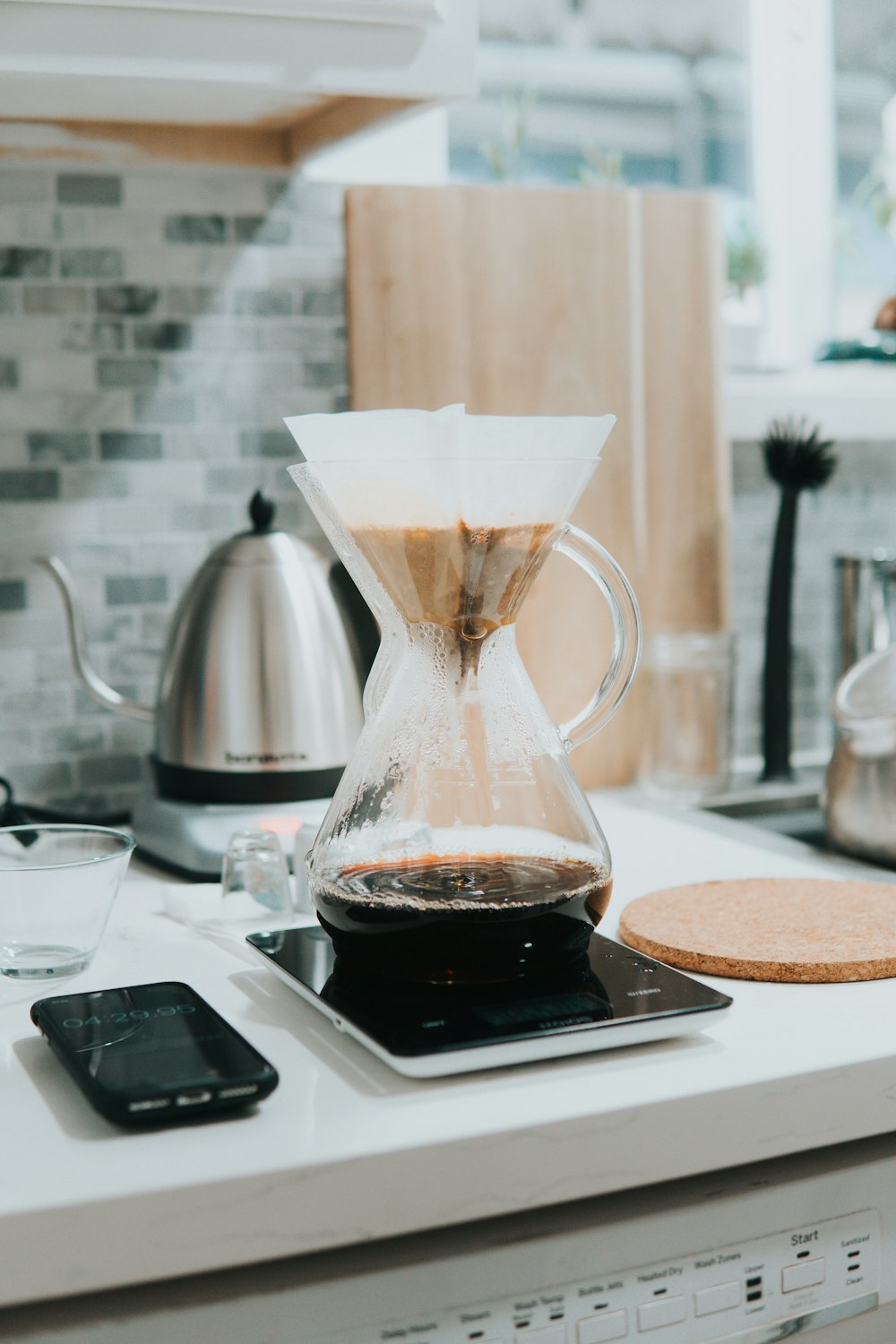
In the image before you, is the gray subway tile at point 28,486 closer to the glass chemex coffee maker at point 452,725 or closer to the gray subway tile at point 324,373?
the gray subway tile at point 324,373

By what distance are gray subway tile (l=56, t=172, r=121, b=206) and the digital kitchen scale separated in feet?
2.88

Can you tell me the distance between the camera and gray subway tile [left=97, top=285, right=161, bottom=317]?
134cm

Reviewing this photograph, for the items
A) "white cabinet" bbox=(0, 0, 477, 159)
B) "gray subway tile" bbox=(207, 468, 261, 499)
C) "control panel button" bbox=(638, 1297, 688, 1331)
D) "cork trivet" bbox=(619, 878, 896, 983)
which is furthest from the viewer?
"gray subway tile" bbox=(207, 468, 261, 499)

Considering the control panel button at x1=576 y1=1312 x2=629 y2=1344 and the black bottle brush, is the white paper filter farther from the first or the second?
the black bottle brush

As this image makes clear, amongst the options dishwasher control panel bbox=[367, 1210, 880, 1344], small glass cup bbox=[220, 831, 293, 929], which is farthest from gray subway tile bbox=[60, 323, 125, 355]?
dishwasher control panel bbox=[367, 1210, 880, 1344]

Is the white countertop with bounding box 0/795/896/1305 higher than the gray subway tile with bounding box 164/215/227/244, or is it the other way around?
the gray subway tile with bounding box 164/215/227/244

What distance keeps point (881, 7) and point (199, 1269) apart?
191 cm

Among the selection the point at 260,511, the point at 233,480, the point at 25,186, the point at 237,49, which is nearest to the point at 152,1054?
the point at 260,511

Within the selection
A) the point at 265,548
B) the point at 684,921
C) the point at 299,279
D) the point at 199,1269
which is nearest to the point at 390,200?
the point at 299,279

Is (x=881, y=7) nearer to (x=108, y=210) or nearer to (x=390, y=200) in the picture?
(x=390, y=200)

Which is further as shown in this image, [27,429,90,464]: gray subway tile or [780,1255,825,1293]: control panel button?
[27,429,90,464]: gray subway tile

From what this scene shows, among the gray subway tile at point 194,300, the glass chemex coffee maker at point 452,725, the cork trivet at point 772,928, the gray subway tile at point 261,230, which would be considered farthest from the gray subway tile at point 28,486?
the cork trivet at point 772,928

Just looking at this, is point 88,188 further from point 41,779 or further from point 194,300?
point 41,779

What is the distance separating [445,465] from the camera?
0.72m
